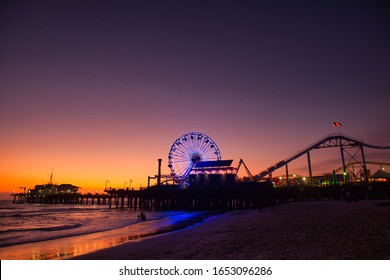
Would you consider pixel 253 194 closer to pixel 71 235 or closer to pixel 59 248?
pixel 71 235

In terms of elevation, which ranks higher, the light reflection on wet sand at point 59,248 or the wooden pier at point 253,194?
the wooden pier at point 253,194

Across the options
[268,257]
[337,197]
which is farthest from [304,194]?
[268,257]

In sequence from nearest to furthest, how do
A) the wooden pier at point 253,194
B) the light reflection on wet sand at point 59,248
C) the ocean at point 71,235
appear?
the light reflection on wet sand at point 59,248
the ocean at point 71,235
the wooden pier at point 253,194

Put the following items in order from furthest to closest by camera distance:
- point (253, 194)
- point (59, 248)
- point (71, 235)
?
point (253, 194), point (71, 235), point (59, 248)

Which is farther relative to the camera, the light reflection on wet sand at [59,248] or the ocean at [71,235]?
the ocean at [71,235]

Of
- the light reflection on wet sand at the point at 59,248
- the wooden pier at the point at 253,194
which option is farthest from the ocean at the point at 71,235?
the wooden pier at the point at 253,194

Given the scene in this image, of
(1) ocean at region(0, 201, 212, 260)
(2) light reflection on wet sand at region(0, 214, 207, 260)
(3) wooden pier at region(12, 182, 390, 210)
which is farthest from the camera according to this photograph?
(3) wooden pier at region(12, 182, 390, 210)

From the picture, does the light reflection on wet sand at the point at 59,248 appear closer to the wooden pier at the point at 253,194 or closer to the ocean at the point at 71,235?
the ocean at the point at 71,235

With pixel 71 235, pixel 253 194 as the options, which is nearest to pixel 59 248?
pixel 71 235

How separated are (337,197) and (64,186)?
149456 mm

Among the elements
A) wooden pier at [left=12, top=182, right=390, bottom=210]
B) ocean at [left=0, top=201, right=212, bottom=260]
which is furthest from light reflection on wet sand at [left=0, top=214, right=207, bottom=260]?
wooden pier at [left=12, top=182, right=390, bottom=210]

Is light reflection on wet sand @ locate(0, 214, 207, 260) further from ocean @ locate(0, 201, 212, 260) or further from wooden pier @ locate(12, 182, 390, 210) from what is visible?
wooden pier @ locate(12, 182, 390, 210)

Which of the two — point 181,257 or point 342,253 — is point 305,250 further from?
point 181,257

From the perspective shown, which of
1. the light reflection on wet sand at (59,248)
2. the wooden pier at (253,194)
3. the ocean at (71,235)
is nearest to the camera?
the light reflection on wet sand at (59,248)
